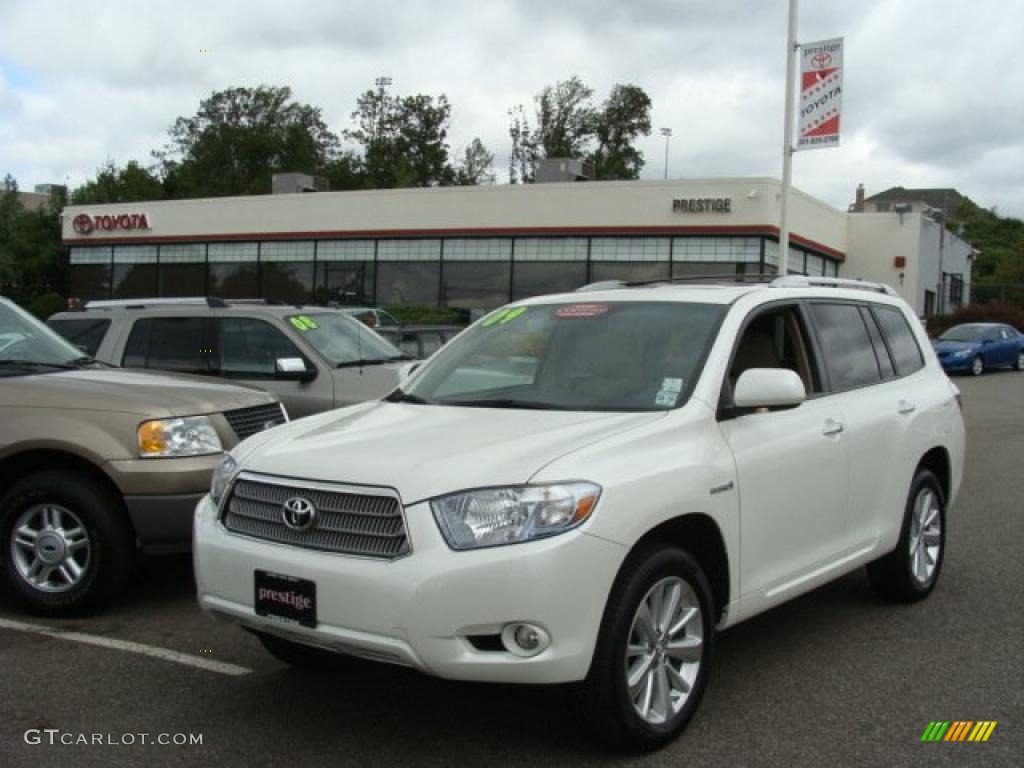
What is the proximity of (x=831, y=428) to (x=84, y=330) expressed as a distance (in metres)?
6.44

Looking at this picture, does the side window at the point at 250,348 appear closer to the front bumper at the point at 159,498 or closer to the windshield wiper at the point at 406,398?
the front bumper at the point at 159,498

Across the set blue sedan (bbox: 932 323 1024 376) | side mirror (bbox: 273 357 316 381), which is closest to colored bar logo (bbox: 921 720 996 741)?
side mirror (bbox: 273 357 316 381)

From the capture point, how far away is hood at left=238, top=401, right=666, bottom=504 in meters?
3.58

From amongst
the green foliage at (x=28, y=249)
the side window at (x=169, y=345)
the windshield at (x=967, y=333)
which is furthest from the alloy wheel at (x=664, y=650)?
the green foliage at (x=28, y=249)

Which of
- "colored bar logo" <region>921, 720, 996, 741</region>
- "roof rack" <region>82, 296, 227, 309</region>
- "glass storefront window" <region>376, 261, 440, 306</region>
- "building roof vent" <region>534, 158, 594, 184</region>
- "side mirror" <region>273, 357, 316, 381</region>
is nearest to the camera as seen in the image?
"colored bar logo" <region>921, 720, 996, 741</region>

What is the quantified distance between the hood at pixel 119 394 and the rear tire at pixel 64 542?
409 mm

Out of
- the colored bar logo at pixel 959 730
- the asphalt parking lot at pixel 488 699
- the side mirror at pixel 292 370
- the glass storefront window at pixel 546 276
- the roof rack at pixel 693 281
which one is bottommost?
the asphalt parking lot at pixel 488 699

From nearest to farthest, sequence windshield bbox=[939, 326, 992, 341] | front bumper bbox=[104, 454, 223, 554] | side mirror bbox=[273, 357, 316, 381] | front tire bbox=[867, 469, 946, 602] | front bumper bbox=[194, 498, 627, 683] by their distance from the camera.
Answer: front bumper bbox=[194, 498, 627, 683]
front bumper bbox=[104, 454, 223, 554]
front tire bbox=[867, 469, 946, 602]
side mirror bbox=[273, 357, 316, 381]
windshield bbox=[939, 326, 992, 341]

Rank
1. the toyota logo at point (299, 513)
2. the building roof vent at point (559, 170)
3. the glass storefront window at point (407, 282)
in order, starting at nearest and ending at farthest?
the toyota logo at point (299, 513) → the glass storefront window at point (407, 282) → the building roof vent at point (559, 170)

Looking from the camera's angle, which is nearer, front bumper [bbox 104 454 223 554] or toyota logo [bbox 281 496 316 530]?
toyota logo [bbox 281 496 316 530]

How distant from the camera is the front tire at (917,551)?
5.68m

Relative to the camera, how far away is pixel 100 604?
5496mm

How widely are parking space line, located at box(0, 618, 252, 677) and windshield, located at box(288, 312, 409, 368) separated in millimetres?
3521

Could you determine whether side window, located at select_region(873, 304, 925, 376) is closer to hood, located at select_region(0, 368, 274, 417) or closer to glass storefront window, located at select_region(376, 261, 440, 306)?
hood, located at select_region(0, 368, 274, 417)
